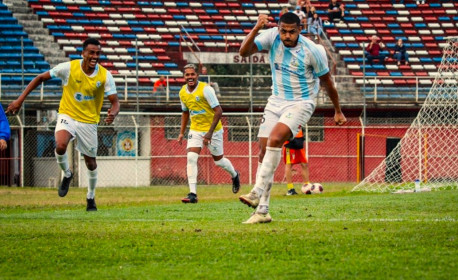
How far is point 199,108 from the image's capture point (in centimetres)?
1656

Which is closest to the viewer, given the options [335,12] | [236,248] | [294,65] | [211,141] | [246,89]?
[236,248]

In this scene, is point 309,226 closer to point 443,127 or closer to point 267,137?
point 267,137

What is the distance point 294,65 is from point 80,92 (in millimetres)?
4191

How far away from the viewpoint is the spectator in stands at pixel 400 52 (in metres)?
34.6

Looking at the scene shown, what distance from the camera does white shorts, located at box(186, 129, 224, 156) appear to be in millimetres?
16391

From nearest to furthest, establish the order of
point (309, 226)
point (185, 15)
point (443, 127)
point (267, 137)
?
point (309, 226) → point (267, 137) → point (443, 127) → point (185, 15)

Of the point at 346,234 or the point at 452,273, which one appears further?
the point at 346,234

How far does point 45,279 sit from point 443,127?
17.5 metres

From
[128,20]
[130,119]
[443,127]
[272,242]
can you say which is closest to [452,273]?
[272,242]

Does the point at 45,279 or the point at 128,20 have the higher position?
the point at 128,20

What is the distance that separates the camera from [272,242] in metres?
7.36

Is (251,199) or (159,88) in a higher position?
(159,88)

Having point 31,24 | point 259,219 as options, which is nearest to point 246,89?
point 31,24

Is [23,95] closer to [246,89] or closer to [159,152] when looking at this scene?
[159,152]
